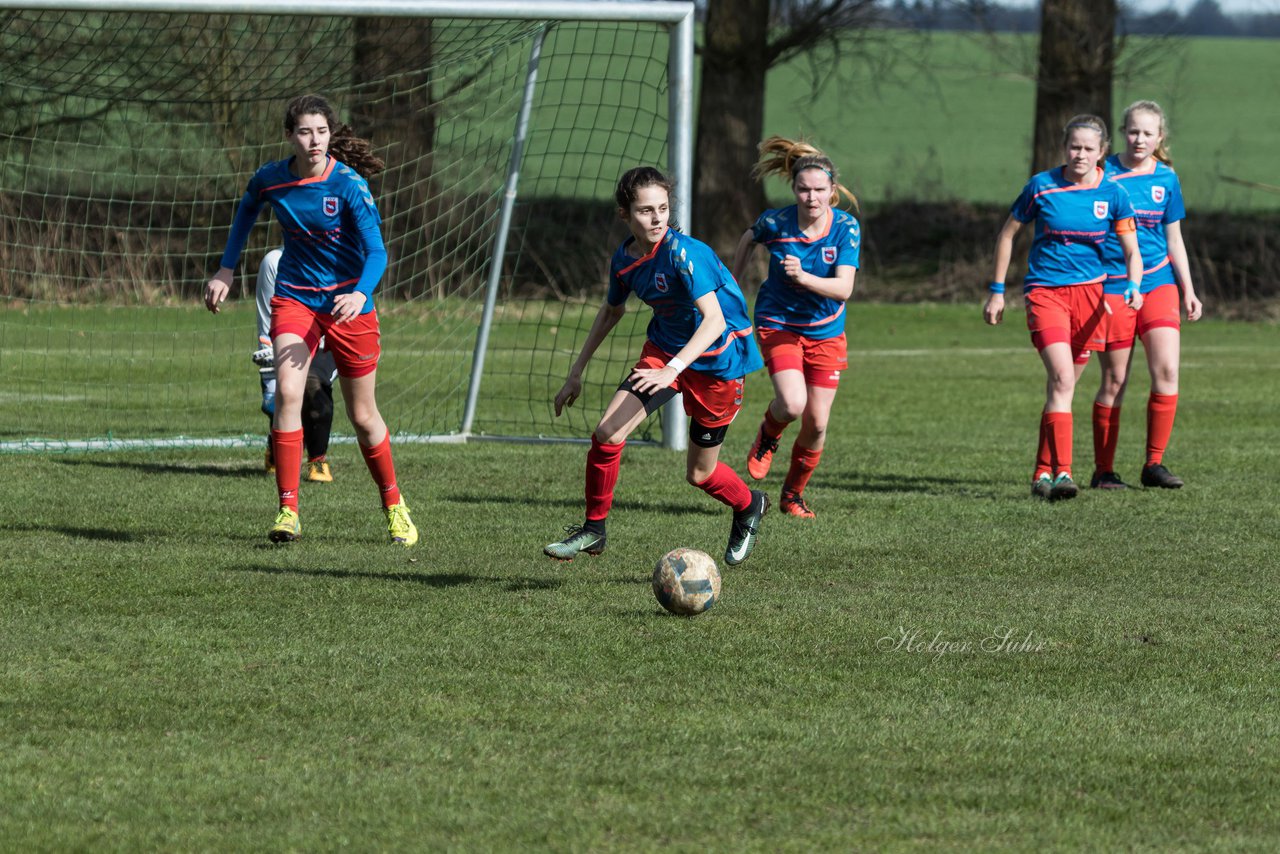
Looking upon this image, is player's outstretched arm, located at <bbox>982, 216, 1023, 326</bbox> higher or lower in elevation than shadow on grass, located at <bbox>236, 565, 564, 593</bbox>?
higher

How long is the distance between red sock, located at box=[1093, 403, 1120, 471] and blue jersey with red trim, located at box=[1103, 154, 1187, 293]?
2.23 feet

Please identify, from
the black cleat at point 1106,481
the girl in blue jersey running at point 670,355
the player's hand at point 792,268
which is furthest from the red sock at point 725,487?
the black cleat at point 1106,481

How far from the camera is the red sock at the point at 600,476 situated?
21.7ft

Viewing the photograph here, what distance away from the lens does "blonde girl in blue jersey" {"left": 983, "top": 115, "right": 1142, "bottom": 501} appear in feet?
28.6

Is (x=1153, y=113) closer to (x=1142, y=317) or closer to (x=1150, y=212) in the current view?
(x=1150, y=212)

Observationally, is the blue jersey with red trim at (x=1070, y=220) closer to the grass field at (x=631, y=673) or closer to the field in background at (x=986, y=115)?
the grass field at (x=631, y=673)

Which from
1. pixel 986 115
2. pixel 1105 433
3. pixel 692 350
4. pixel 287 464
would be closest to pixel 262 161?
pixel 287 464

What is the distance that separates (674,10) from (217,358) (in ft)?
21.7

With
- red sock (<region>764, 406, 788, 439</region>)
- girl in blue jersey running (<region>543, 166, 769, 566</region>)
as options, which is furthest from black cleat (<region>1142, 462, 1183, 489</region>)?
girl in blue jersey running (<region>543, 166, 769, 566</region>)

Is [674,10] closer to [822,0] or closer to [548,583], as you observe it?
[548,583]

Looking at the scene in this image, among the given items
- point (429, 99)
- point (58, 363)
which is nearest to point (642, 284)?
point (429, 99)

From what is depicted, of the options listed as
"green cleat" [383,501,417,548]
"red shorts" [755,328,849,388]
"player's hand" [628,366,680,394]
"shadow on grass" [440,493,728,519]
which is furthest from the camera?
"shadow on grass" [440,493,728,519]

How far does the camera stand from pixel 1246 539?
302 inches

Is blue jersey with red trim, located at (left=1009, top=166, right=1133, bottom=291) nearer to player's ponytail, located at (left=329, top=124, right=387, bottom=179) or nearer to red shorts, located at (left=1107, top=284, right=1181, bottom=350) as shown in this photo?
red shorts, located at (left=1107, top=284, right=1181, bottom=350)
